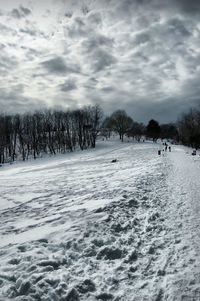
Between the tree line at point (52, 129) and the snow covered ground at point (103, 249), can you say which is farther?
the tree line at point (52, 129)

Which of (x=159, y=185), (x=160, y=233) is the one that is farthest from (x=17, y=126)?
(x=160, y=233)

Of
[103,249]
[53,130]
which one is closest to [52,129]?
[53,130]

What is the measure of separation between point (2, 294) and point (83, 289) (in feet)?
4.92

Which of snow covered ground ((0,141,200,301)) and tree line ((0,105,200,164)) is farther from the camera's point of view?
tree line ((0,105,200,164))

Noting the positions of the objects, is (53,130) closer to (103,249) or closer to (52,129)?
(52,129)

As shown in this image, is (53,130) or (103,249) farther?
(53,130)

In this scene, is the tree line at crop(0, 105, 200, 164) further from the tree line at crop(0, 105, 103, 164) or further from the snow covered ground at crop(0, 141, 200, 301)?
the snow covered ground at crop(0, 141, 200, 301)

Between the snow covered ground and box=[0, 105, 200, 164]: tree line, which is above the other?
box=[0, 105, 200, 164]: tree line

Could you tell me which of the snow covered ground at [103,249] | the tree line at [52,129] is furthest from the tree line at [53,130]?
the snow covered ground at [103,249]

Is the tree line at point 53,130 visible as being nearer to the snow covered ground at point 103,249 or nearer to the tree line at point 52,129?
the tree line at point 52,129

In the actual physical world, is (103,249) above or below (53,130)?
below

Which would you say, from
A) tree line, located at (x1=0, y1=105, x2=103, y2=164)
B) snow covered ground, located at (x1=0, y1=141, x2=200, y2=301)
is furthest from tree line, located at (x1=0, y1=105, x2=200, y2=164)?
snow covered ground, located at (x1=0, y1=141, x2=200, y2=301)

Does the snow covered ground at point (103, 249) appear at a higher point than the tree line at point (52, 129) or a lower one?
lower

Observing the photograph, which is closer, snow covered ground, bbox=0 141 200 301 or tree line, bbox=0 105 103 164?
snow covered ground, bbox=0 141 200 301
